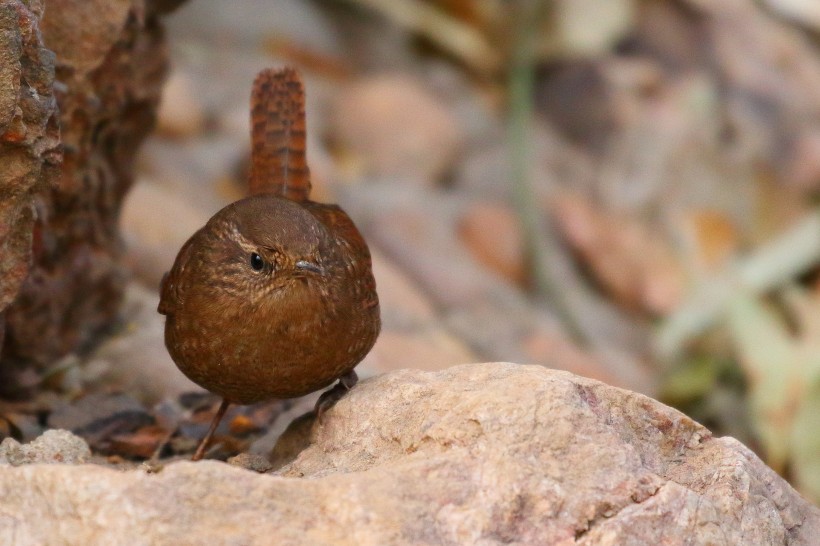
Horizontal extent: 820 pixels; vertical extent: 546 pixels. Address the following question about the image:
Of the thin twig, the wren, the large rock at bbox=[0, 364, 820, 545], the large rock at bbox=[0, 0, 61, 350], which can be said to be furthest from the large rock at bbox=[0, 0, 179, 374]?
the thin twig

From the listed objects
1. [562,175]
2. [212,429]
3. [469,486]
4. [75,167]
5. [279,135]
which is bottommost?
[469,486]

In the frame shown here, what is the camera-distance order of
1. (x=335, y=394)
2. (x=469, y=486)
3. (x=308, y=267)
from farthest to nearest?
(x=335, y=394) → (x=308, y=267) → (x=469, y=486)

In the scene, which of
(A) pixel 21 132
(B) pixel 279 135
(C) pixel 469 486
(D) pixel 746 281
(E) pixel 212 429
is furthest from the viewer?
(D) pixel 746 281

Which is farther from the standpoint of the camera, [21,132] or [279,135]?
[279,135]

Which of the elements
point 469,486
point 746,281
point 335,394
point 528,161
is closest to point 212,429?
point 335,394

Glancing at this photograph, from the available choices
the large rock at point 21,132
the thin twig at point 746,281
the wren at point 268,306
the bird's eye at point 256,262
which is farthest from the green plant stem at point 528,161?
the large rock at point 21,132

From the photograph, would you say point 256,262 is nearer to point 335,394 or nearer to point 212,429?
point 335,394

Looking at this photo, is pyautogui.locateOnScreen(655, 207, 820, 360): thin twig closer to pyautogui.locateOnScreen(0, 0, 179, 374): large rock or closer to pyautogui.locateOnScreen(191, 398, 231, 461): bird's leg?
pyautogui.locateOnScreen(0, 0, 179, 374): large rock
